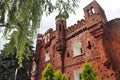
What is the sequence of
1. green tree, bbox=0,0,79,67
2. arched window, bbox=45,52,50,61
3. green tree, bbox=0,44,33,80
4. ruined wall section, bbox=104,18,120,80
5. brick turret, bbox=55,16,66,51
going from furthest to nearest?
green tree, bbox=0,44,33,80 → arched window, bbox=45,52,50,61 → brick turret, bbox=55,16,66,51 → ruined wall section, bbox=104,18,120,80 → green tree, bbox=0,0,79,67

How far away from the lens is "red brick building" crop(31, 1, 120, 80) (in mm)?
13055

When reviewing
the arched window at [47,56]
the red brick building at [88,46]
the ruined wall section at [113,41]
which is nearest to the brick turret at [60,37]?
the red brick building at [88,46]

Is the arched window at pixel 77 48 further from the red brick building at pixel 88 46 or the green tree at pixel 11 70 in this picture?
the green tree at pixel 11 70

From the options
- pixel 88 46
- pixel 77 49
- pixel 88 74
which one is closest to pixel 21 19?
pixel 88 74

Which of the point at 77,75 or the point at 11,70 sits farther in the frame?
the point at 11,70

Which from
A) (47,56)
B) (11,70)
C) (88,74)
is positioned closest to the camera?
(88,74)

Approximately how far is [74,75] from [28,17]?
11.0 m

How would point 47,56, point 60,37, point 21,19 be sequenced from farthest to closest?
1. point 47,56
2. point 60,37
3. point 21,19

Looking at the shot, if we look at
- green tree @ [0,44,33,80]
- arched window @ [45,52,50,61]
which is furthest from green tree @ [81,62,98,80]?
green tree @ [0,44,33,80]

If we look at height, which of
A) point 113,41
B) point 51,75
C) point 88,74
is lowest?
point 88,74

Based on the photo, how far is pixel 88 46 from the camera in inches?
577

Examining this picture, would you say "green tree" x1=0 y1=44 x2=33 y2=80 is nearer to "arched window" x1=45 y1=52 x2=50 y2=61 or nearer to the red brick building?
the red brick building

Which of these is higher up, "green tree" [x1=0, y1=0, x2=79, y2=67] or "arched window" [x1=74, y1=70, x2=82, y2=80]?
"green tree" [x1=0, y1=0, x2=79, y2=67]

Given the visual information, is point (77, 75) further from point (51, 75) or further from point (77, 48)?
point (51, 75)
